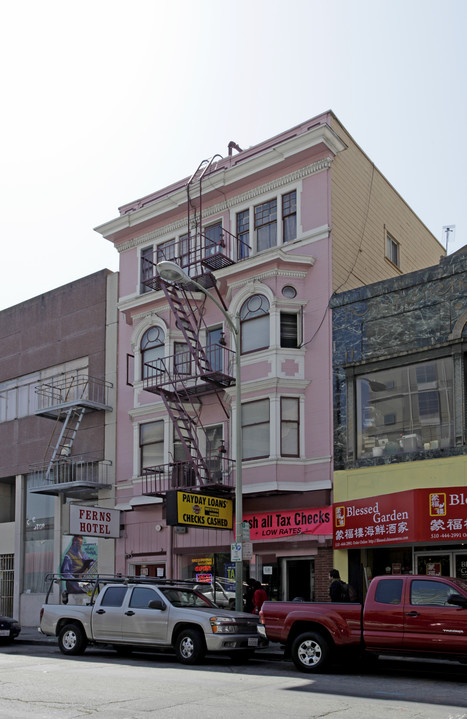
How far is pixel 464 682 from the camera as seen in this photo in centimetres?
1305

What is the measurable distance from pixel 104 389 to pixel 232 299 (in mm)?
6487

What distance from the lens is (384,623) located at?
538 inches

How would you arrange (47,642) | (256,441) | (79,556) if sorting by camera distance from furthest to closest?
(79,556), (256,441), (47,642)

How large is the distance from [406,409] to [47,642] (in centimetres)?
1096

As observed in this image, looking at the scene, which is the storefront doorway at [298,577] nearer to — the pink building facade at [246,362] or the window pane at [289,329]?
the pink building facade at [246,362]

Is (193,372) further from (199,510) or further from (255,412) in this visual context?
(199,510)

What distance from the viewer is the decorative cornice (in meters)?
24.4

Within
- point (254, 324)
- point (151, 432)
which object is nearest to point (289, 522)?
point (254, 324)

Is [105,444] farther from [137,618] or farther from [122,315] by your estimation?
[137,618]

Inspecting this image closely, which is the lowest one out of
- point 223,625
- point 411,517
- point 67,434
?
point 223,625

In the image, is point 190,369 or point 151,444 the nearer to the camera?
point 190,369

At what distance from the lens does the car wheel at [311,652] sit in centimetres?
1399

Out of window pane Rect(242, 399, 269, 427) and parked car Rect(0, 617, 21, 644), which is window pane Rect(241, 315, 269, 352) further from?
parked car Rect(0, 617, 21, 644)

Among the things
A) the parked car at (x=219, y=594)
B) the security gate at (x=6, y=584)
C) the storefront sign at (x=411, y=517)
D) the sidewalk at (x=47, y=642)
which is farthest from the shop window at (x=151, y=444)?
the security gate at (x=6, y=584)
